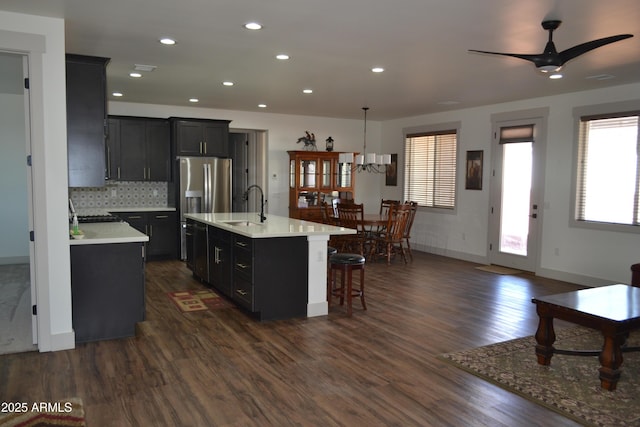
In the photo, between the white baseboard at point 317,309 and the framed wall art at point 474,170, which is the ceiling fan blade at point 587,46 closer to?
the white baseboard at point 317,309

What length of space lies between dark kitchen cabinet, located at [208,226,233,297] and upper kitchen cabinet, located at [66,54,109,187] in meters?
1.53

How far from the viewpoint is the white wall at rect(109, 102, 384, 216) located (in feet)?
28.1

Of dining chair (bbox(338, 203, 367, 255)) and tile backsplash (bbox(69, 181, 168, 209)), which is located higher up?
tile backsplash (bbox(69, 181, 168, 209))

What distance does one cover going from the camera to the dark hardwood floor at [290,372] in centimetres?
291

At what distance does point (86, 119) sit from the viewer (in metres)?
4.20

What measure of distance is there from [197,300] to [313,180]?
4429 mm

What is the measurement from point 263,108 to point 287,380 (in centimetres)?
620

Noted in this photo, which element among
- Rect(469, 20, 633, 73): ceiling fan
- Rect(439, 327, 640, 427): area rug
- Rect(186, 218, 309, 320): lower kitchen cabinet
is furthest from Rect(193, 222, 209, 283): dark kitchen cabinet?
Rect(469, 20, 633, 73): ceiling fan

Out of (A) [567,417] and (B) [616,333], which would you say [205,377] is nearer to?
(A) [567,417]

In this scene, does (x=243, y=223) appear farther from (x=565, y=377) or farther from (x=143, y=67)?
(x=565, y=377)

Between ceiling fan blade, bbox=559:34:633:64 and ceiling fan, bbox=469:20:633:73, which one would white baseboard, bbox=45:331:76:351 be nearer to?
ceiling fan, bbox=469:20:633:73

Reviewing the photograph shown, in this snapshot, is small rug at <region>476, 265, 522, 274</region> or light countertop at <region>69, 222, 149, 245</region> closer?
light countertop at <region>69, 222, 149, 245</region>

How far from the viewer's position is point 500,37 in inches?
163

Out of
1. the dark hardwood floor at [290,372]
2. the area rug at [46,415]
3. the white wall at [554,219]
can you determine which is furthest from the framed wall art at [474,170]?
the area rug at [46,415]
